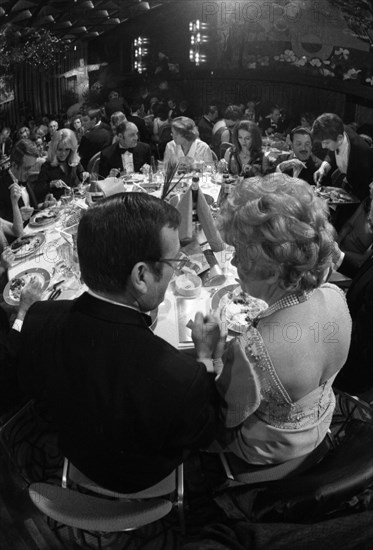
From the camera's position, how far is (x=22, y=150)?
3502mm

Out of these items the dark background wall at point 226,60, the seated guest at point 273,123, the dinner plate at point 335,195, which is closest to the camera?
the dinner plate at point 335,195

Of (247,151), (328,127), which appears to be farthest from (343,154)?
(247,151)

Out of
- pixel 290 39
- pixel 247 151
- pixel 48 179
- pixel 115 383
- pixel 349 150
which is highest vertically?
pixel 290 39

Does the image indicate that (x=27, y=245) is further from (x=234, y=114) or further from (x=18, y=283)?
(x=234, y=114)

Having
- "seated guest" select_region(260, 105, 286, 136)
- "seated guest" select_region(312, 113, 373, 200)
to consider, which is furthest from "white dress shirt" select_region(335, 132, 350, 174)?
"seated guest" select_region(260, 105, 286, 136)

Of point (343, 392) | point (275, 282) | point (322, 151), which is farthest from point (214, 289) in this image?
point (322, 151)

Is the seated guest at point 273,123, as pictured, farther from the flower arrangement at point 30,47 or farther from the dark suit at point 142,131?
the flower arrangement at point 30,47

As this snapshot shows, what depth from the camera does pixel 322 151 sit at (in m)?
6.16

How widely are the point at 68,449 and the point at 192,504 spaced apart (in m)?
0.80

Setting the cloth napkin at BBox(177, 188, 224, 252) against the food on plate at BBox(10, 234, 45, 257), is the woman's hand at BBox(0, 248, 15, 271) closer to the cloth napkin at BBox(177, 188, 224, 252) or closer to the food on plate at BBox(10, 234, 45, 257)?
the food on plate at BBox(10, 234, 45, 257)

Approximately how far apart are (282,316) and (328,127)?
124 inches

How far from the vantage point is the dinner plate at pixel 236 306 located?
6.12 feet

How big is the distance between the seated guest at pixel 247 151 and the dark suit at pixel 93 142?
205 cm

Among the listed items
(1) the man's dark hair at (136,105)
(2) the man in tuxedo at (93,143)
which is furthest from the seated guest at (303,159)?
(1) the man's dark hair at (136,105)
